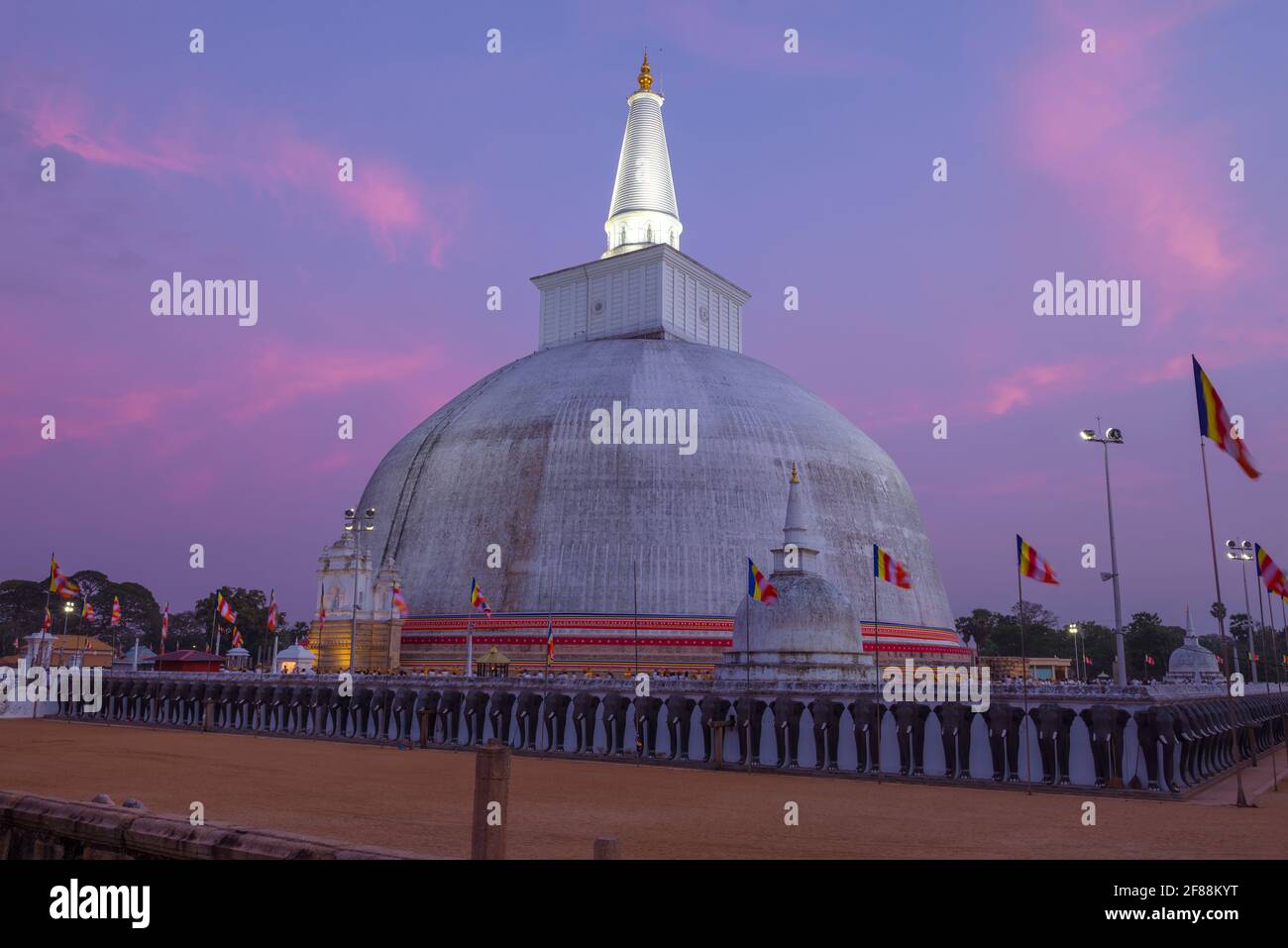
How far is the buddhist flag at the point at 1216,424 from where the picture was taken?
24156mm

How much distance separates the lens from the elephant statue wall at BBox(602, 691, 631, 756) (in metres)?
37.1

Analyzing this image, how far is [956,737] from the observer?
2981cm

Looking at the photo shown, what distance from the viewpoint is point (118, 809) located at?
1123 centimetres

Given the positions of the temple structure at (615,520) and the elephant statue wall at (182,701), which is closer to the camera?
the elephant statue wall at (182,701)

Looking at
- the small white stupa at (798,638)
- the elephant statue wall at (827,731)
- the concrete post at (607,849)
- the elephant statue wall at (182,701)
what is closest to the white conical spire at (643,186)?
the small white stupa at (798,638)

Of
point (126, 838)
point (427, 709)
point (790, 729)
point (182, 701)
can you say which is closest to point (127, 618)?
point (182, 701)

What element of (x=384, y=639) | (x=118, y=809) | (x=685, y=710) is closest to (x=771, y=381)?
(x=384, y=639)

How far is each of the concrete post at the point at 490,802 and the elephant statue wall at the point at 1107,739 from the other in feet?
73.0

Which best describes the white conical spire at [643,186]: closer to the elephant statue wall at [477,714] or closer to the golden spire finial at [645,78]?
the golden spire finial at [645,78]

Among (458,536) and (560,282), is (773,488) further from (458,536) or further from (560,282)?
(560,282)

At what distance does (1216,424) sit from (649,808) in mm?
15902

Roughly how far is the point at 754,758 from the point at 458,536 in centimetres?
2877

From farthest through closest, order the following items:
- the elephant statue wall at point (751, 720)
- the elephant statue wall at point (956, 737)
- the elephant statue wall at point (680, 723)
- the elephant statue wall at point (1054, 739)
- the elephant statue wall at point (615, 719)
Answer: the elephant statue wall at point (615, 719), the elephant statue wall at point (680, 723), the elephant statue wall at point (751, 720), the elephant statue wall at point (956, 737), the elephant statue wall at point (1054, 739)

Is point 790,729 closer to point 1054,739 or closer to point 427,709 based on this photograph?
point 1054,739
